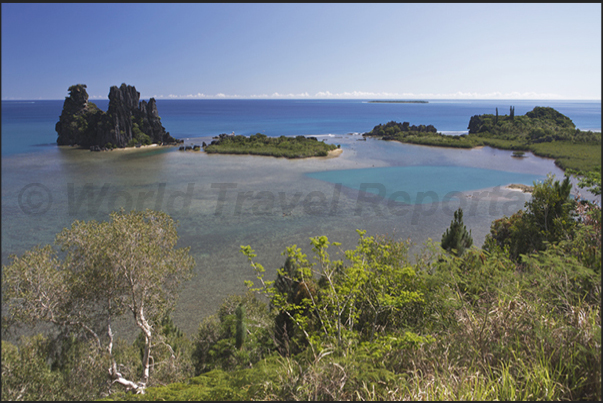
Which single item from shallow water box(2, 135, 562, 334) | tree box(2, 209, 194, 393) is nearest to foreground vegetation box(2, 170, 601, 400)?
tree box(2, 209, 194, 393)

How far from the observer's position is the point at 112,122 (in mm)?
62656

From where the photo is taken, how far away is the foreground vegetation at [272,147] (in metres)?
53.9

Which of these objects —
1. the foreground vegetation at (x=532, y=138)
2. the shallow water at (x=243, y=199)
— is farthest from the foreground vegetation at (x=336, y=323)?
the foreground vegetation at (x=532, y=138)

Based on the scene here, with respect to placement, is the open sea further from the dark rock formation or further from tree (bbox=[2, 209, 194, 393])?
the dark rock formation

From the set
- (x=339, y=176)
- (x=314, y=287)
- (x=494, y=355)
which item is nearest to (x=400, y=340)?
(x=494, y=355)

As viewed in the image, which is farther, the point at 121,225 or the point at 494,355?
the point at 121,225

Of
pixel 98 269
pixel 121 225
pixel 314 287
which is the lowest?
pixel 314 287

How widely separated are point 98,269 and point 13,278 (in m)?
1.97

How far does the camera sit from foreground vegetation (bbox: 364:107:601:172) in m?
48.7

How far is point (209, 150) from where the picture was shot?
5712cm

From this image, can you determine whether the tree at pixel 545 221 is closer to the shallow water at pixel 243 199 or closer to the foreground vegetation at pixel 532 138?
the shallow water at pixel 243 199

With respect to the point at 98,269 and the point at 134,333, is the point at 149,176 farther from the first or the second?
the point at 98,269

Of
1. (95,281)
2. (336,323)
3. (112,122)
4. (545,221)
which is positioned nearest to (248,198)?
(95,281)

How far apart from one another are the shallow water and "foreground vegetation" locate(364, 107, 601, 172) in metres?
4.11
